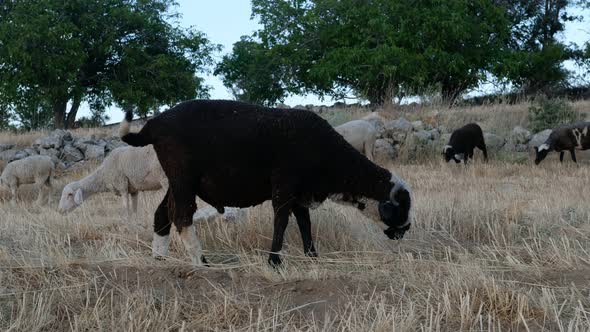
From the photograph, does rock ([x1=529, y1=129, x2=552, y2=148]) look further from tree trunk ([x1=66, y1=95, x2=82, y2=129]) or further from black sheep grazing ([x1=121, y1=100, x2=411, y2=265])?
tree trunk ([x1=66, y1=95, x2=82, y2=129])

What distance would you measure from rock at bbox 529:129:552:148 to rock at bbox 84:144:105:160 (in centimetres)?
1375

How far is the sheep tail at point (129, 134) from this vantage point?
6582 millimetres

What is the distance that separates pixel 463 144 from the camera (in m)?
20.3

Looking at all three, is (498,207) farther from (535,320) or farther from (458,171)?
(458,171)

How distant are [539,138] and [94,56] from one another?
2339 cm

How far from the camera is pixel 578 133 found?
804 inches

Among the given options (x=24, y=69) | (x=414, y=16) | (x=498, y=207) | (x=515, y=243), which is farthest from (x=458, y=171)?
(x=24, y=69)

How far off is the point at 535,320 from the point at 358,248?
2572 mm

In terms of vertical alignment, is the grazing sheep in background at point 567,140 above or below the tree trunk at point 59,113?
below

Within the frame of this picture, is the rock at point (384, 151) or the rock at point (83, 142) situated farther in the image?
the rock at point (83, 142)

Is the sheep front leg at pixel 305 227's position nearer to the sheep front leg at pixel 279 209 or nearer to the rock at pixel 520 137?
the sheep front leg at pixel 279 209

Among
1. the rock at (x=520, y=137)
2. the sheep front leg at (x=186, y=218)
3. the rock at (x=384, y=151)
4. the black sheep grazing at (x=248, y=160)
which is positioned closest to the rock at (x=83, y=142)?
the rock at (x=384, y=151)

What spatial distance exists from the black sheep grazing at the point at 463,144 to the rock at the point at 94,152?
10.6 metres

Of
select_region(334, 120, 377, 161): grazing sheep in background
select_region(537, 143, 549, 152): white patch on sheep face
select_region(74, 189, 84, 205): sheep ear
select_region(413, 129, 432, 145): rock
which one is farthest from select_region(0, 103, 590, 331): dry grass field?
select_region(413, 129, 432, 145): rock
